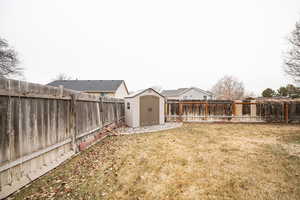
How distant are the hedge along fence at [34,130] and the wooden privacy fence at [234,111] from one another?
→ 8.58 m

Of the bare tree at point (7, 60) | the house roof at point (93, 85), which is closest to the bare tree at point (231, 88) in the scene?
the house roof at point (93, 85)

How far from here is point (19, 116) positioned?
85.0 inches

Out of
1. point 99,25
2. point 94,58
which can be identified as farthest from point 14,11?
point 94,58

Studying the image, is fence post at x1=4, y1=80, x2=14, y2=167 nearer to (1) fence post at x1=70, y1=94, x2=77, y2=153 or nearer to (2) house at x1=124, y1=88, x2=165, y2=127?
(1) fence post at x1=70, y1=94, x2=77, y2=153

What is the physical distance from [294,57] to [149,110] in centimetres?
1128

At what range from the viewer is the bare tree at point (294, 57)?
9156mm

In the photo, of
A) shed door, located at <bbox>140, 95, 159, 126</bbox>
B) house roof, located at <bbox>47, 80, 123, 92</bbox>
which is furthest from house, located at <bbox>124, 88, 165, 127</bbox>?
house roof, located at <bbox>47, 80, 123, 92</bbox>

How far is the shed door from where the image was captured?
356 inches

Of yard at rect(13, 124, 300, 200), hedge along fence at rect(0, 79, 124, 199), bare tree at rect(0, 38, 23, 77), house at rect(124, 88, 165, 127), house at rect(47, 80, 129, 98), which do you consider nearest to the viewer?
hedge along fence at rect(0, 79, 124, 199)

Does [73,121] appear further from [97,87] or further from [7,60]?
[97,87]

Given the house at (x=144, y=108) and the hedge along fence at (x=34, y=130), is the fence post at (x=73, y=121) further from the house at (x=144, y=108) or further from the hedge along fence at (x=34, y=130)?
the house at (x=144, y=108)

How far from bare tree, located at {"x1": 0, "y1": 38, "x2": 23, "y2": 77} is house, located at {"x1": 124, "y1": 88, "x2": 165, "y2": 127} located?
1516 cm

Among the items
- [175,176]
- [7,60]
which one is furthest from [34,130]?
[7,60]

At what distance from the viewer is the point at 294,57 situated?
9367mm
